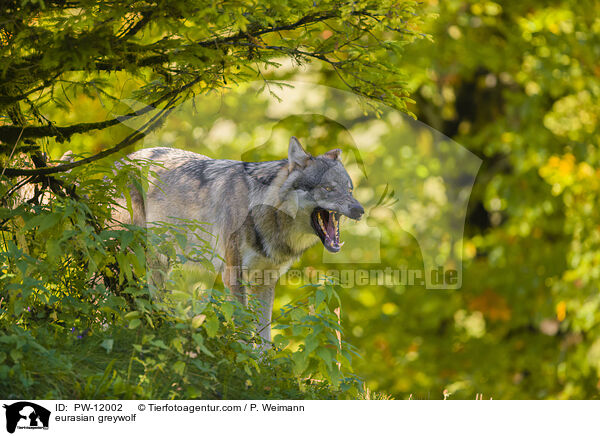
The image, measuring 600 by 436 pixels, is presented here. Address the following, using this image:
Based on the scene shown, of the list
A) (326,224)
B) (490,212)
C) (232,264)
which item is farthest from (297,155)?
(490,212)

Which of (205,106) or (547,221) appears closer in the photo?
(205,106)

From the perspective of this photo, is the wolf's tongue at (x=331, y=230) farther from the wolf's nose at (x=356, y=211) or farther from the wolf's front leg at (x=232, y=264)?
the wolf's front leg at (x=232, y=264)

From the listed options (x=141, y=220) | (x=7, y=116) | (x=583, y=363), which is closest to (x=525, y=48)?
(x=583, y=363)

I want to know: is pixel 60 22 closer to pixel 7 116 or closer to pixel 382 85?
pixel 7 116

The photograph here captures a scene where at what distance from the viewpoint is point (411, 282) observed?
8.92 m

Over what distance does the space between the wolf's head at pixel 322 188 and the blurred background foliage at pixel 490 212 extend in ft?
7.52

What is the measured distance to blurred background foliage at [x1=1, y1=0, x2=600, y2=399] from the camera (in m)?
7.79

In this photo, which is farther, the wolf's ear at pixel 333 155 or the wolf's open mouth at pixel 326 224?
the wolf's ear at pixel 333 155
